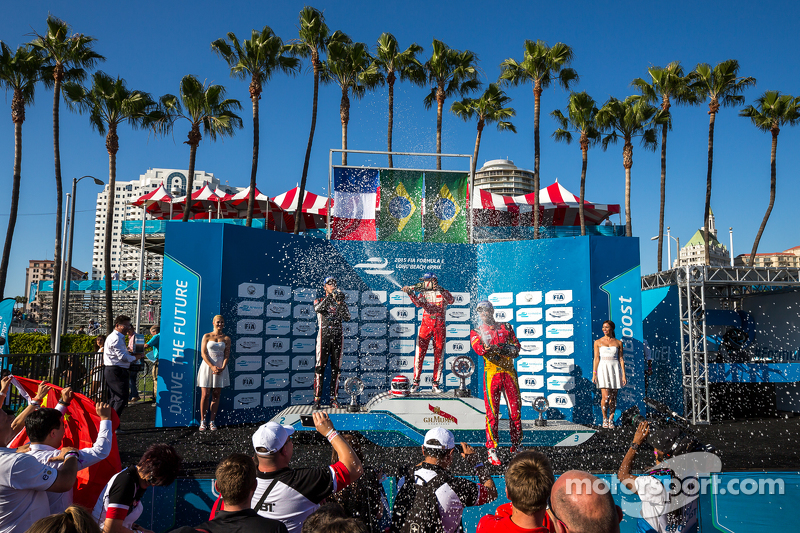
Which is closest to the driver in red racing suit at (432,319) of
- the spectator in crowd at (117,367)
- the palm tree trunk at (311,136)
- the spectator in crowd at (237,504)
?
the spectator in crowd at (117,367)

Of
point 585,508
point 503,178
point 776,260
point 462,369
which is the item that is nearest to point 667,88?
point 462,369

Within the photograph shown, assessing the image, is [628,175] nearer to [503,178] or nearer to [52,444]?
[52,444]

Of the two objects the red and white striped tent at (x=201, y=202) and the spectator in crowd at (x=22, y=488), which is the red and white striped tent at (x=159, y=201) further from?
the spectator in crowd at (x=22, y=488)

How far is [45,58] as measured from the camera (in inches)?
709

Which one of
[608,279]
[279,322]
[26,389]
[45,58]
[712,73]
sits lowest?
[26,389]

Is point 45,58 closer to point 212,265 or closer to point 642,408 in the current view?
point 212,265

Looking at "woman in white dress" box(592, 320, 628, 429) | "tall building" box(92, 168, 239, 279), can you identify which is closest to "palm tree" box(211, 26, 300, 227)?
"woman in white dress" box(592, 320, 628, 429)

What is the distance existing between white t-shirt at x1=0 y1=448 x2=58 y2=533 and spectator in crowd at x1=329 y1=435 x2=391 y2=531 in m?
1.43

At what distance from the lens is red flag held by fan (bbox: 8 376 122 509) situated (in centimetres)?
357

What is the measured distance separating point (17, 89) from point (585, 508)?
2154 centimetres

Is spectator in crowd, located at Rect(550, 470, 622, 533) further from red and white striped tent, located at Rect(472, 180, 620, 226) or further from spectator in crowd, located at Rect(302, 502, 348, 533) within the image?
red and white striped tent, located at Rect(472, 180, 620, 226)

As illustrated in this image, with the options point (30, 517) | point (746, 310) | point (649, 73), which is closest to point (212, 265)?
point (30, 517)

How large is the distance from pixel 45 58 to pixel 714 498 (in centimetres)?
2146

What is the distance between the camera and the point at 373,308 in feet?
32.8
